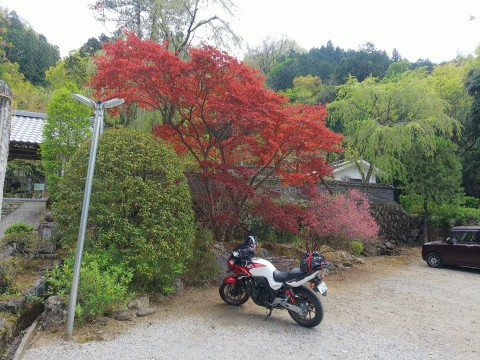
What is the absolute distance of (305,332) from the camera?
180 inches

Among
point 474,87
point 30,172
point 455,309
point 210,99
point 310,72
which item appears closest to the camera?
point 455,309

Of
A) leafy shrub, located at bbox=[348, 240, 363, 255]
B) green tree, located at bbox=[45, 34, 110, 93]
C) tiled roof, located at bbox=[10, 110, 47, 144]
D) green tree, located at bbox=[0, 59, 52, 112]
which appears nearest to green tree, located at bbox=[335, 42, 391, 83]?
green tree, located at bbox=[45, 34, 110, 93]

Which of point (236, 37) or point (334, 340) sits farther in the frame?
point (236, 37)

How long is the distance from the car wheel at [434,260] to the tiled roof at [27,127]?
44.2ft

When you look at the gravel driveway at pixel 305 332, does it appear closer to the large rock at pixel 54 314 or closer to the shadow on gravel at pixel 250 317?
the shadow on gravel at pixel 250 317

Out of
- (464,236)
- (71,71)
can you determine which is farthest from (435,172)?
(71,71)

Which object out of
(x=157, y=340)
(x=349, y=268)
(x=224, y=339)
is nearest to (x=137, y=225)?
(x=157, y=340)

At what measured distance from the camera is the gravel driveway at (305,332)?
153 inches

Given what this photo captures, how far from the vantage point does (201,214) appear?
27.5ft

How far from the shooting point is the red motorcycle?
15.3ft

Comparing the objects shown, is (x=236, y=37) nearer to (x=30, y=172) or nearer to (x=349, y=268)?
(x=349, y=268)

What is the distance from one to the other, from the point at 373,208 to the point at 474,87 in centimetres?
747

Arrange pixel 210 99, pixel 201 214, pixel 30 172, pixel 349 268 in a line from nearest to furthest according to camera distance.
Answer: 1. pixel 210 99
2. pixel 201 214
3. pixel 349 268
4. pixel 30 172

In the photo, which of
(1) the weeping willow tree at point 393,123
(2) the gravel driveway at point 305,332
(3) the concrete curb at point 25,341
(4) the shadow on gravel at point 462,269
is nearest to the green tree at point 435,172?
(1) the weeping willow tree at point 393,123
